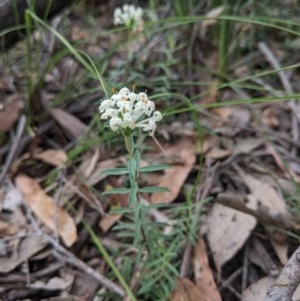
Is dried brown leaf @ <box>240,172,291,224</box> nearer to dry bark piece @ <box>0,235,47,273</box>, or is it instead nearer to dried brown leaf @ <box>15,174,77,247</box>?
dried brown leaf @ <box>15,174,77,247</box>

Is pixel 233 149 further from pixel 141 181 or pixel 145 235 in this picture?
pixel 145 235

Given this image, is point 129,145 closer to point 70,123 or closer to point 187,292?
point 187,292

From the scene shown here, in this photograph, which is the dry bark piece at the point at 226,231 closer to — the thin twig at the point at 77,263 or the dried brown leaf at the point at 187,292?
the dried brown leaf at the point at 187,292

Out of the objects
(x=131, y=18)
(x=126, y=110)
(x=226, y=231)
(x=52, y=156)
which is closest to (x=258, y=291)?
(x=226, y=231)

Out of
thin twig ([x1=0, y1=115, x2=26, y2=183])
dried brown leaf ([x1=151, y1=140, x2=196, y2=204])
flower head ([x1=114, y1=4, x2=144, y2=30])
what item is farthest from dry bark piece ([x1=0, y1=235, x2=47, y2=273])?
flower head ([x1=114, y1=4, x2=144, y2=30])

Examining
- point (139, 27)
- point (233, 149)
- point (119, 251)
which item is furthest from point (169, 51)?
point (119, 251)
